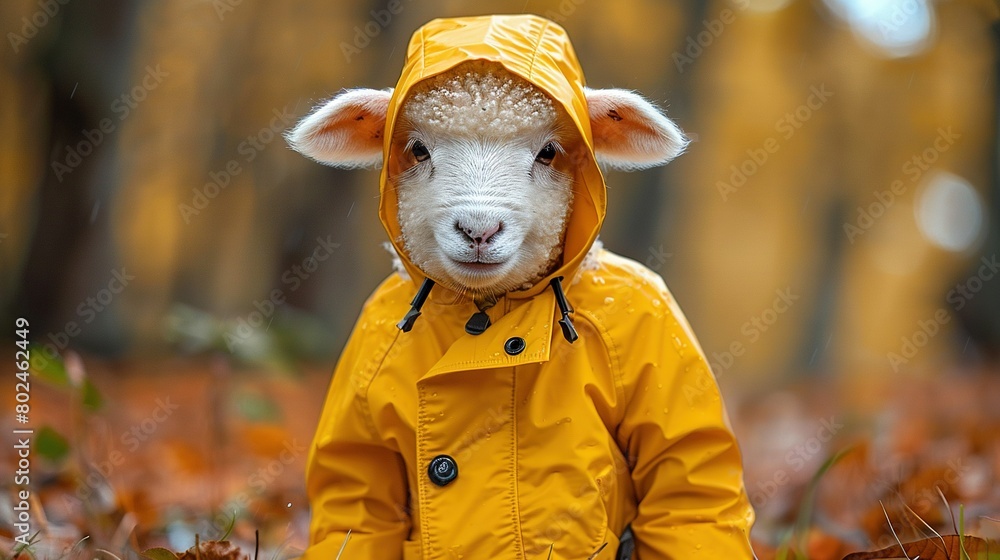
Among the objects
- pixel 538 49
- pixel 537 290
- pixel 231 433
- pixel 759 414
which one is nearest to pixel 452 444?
pixel 537 290

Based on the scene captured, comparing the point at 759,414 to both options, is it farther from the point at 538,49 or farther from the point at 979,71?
the point at 538,49

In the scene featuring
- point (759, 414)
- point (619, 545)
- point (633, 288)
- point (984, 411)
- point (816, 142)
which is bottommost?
point (759, 414)

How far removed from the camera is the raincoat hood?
7.39 ft

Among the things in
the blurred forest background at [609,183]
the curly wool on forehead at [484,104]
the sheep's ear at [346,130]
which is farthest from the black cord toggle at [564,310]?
the blurred forest background at [609,183]

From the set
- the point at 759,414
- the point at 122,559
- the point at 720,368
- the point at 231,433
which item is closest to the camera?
the point at 122,559

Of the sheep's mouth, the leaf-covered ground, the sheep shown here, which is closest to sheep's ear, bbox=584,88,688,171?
the sheep

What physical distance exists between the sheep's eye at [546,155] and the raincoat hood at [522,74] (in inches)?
3.4

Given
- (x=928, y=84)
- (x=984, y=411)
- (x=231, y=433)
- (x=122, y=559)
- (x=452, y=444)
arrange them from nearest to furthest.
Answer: (x=452, y=444) → (x=122, y=559) → (x=231, y=433) → (x=984, y=411) → (x=928, y=84)

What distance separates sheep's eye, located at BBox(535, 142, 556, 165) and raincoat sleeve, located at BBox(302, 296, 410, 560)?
0.67 metres

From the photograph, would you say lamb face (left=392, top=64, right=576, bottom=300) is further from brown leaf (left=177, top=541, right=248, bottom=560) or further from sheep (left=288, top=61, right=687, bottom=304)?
brown leaf (left=177, top=541, right=248, bottom=560)

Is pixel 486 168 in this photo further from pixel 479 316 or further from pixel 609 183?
pixel 609 183

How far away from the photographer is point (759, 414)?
615 centimetres

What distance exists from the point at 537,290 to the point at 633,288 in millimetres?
282

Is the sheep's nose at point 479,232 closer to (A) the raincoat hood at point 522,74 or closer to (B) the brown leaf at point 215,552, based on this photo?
(A) the raincoat hood at point 522,74
